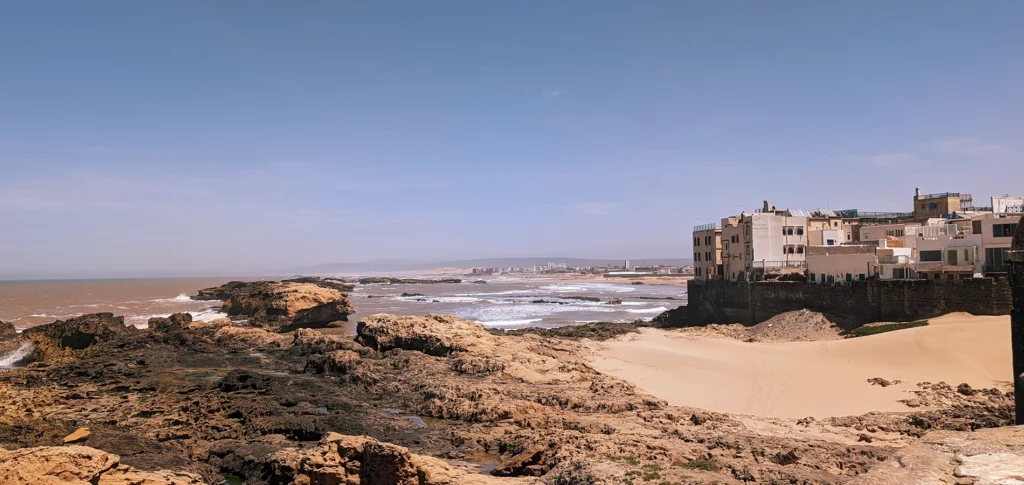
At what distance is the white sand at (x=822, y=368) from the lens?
685 inches

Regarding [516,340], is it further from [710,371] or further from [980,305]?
[980,305]

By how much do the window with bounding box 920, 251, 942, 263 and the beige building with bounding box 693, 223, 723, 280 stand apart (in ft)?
47.2

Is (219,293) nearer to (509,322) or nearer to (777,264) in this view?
(509,322)

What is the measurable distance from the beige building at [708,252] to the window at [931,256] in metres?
14.4

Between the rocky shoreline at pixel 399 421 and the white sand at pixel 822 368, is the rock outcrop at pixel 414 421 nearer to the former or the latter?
the rocky shoreline at pixel 399 421

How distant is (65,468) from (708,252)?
44630mm

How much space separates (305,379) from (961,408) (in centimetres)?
2056

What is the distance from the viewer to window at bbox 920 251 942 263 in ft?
103

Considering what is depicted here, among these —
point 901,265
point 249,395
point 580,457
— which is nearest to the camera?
point 580,457

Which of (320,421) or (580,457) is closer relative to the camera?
(580,457)

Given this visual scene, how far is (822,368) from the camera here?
21.5 m

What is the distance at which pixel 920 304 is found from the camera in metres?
28.3

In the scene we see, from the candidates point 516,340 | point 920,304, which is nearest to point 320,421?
point 516,340

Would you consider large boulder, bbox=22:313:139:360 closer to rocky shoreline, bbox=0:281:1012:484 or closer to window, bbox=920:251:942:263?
rocky shoreline, bbox=0:281:1012:484
